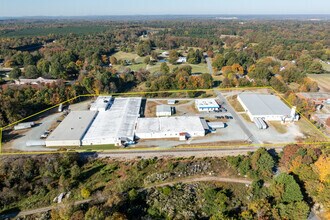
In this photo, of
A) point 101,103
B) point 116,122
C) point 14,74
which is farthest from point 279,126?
point 14,74

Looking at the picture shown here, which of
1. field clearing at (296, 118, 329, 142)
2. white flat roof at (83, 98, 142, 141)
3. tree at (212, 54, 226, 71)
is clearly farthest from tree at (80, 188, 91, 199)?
tree at (212, 54, 226, 71)

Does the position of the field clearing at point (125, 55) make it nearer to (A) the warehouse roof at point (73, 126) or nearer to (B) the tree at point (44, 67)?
(B) the tree at point (44, 67)

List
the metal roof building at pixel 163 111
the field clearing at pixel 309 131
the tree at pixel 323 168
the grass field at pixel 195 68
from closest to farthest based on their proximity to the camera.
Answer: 1. the tree at pixel 323 168
2. the field clearing at pixel 309 131
3. the metal roof building at pixel 163 111
4. the grass field at pixel 195 68

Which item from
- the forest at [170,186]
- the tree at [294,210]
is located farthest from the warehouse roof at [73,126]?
the tree at [294,210]

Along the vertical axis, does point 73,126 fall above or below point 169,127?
above

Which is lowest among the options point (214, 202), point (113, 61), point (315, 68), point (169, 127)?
point (214, 202)

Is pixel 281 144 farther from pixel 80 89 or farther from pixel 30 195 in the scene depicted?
pixel 80 89

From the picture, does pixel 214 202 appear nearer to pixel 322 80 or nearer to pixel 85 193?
pixel 85 193
